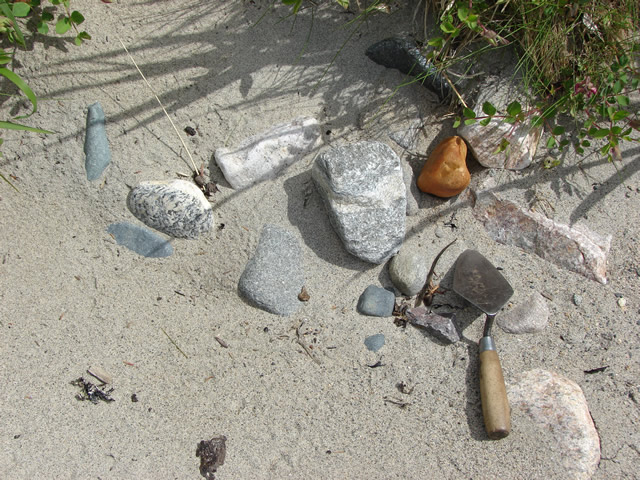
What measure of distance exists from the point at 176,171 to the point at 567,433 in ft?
6.00

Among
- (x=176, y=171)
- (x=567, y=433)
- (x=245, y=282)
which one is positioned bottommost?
(x=567, y=433)

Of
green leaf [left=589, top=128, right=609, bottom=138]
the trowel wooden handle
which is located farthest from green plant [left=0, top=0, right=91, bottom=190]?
green leaf [left=589, top=128, right=609, bottom=138]

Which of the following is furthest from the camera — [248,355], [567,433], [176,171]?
[176,171]

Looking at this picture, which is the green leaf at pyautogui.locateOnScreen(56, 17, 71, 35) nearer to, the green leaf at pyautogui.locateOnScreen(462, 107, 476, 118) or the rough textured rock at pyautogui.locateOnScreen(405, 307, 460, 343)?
the green leaf at pyautogui.locateOnScreen(462, 107, 476, 118)

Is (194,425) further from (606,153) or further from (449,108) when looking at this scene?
(606,153)

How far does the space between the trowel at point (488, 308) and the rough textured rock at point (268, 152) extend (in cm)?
82

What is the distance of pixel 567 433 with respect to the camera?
71.1 inches

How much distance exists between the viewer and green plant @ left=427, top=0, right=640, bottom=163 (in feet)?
6.43

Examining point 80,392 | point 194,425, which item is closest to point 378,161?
point 194,425

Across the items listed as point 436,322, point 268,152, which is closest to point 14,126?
point 268,152

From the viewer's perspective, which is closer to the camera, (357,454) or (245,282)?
(357,454)

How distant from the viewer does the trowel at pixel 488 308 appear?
179 centimetres

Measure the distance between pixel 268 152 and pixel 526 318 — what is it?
4.12 feet

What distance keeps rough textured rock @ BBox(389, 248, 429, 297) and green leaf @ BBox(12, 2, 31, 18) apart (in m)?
1.73
